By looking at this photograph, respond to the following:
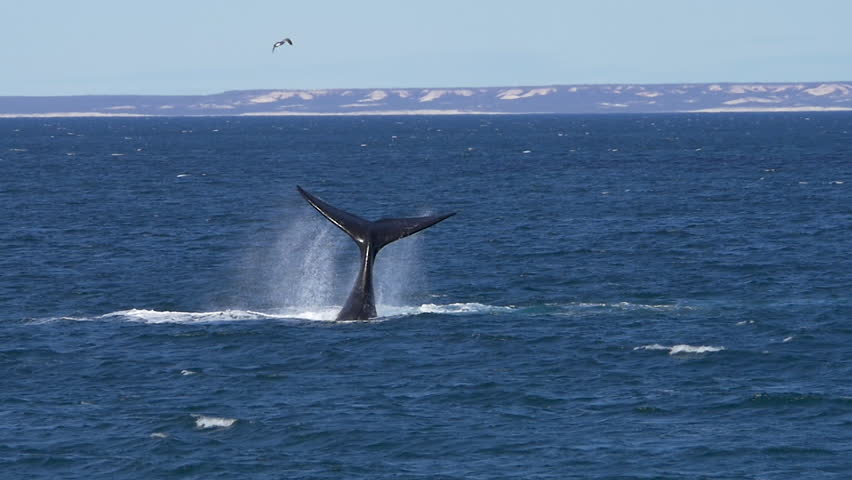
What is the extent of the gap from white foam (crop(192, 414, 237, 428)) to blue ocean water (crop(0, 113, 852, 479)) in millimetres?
117

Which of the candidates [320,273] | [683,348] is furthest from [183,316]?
[683,348]

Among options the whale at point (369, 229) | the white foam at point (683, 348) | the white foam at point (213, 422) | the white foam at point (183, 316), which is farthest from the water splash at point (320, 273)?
the white foam at point (213, 422)

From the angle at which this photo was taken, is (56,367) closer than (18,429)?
No

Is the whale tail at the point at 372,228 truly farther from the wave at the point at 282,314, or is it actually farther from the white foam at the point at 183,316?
the white foam at the point at 183,316

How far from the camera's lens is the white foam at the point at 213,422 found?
121ft

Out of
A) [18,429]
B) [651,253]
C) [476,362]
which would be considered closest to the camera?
[18,429]

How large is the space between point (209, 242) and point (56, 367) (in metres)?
38.1

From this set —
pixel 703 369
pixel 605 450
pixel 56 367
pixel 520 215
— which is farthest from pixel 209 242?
pixel 605 450

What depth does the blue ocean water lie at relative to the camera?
34.5m

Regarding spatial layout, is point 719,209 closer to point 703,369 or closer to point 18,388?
point 703,369

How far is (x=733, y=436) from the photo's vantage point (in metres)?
35.6

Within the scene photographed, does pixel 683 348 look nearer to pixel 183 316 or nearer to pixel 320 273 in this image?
pixel 183 316

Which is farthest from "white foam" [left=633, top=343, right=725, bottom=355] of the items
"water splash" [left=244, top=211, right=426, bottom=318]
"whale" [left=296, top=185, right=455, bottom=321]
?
"water splash" [left=244, top=211, right=426, bottom=318]

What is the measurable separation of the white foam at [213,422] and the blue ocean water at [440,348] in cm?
12
